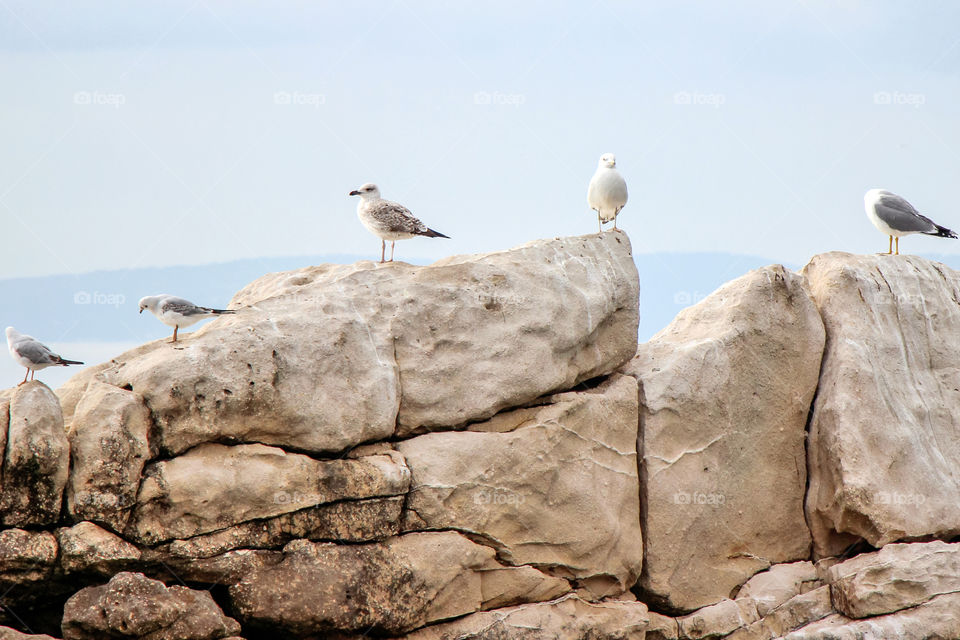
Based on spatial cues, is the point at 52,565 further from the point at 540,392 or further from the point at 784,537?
the point at 784,537

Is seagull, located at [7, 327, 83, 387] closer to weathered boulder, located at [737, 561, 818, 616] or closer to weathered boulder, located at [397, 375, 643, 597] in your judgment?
weathered boulder, located at [397, 375, 643, 597]

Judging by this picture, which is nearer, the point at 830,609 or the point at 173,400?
the point at 173,400

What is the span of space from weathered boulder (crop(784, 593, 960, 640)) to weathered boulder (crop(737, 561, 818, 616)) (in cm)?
50

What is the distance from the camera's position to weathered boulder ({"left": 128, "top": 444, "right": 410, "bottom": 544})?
1123 cm

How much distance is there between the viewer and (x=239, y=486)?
11.5 meters

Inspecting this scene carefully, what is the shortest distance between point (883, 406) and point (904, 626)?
2937 millimetres

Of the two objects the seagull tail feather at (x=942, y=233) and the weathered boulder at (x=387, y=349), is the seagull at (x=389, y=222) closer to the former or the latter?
the weathered boulder at (x=387, y=349)

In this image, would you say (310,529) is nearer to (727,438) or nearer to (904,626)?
(727,438)

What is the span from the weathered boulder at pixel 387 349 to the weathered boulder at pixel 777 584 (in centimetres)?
341

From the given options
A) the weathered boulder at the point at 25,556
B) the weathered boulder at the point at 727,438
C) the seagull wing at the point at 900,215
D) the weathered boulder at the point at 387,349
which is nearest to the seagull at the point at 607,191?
the weathered boulder at the point at 387,349

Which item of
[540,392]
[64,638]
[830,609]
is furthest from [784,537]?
[64,638]

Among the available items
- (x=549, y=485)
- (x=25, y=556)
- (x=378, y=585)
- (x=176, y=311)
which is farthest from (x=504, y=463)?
(x=25, y=556)

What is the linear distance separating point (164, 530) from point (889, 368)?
997 cm

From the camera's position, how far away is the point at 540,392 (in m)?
13.3
